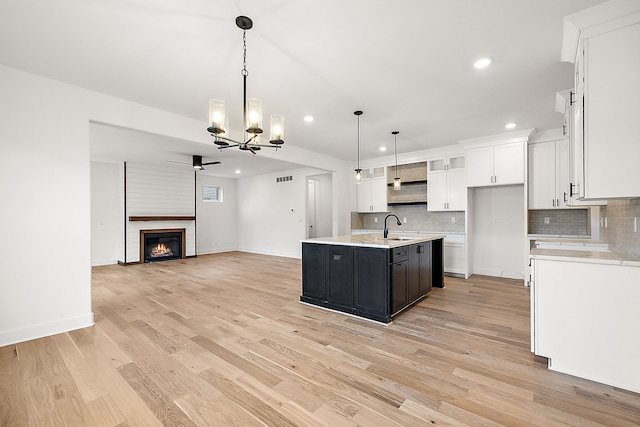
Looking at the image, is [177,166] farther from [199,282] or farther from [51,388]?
[51,388]

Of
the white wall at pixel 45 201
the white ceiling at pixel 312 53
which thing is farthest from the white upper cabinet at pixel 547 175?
the white wall at pixel 45 201

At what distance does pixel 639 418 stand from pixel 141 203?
30.5 ft

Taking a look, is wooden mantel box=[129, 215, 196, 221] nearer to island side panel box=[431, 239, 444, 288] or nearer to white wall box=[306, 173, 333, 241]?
white wall box=[306, 173, 333, 241]

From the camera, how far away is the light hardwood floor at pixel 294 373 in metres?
1.84

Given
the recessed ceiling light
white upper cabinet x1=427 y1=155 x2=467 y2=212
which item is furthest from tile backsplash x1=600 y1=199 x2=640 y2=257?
white upper cabinet x1=427 y1=155 x2=467 y2=212

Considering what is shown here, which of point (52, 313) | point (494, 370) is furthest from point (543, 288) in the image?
point (52, 313)

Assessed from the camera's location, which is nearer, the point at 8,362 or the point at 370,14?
A: the point at 370,14

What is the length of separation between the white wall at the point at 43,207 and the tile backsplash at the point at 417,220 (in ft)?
18.7

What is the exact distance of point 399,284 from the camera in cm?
361

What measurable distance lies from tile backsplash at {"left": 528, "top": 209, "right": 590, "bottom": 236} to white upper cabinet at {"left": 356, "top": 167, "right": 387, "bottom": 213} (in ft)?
9.84

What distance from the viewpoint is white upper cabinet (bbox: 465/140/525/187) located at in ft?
17.0

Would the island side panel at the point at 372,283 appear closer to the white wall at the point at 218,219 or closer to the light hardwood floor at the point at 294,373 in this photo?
the light hardwood floor at the point at 294,373

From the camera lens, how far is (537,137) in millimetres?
5168

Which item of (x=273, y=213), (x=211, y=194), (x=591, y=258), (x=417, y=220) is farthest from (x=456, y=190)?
(x=211, y=194)
